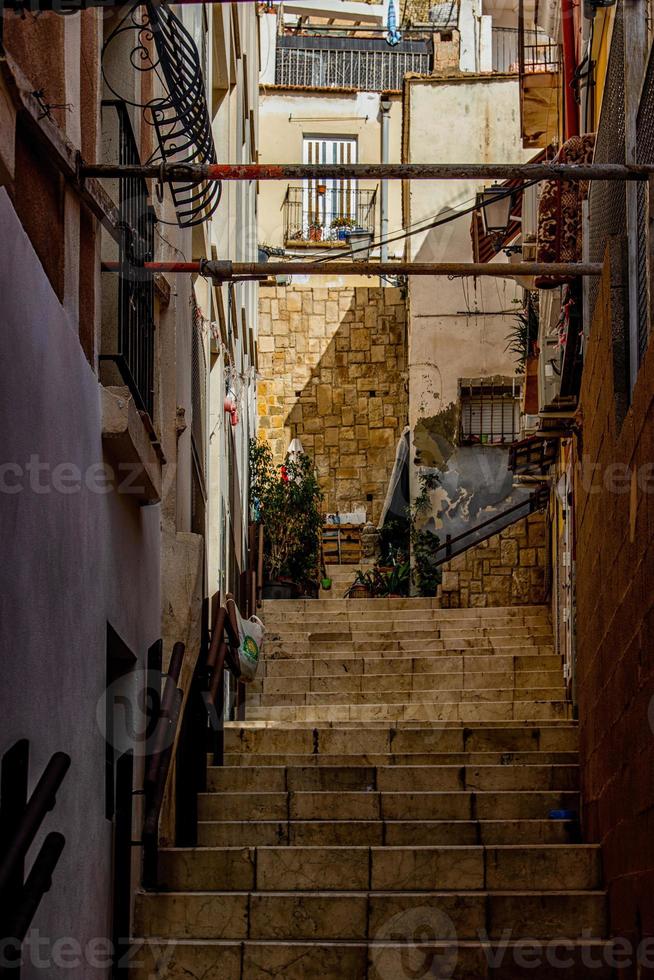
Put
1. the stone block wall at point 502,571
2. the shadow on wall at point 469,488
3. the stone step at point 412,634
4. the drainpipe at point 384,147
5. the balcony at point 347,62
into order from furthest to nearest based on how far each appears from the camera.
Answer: the balcony at point 347,62 → the drainpipe at point 384,147 → the shadow on wall at point 469,488 → the stone block wall at point 502,571 → the stone step at point 412,634

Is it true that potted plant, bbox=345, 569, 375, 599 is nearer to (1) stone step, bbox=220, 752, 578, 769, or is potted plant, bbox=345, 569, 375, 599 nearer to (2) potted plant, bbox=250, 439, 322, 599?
(2) potted plant, bbox=250, 439, 322, 599

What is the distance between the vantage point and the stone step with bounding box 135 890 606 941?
746 centimetres

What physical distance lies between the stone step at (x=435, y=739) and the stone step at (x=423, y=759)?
0.23 m

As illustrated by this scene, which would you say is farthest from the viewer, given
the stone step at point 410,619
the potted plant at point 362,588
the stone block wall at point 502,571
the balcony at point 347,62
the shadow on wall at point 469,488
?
the balcony at point 347,62

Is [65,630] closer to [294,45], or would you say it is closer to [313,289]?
[313,289]

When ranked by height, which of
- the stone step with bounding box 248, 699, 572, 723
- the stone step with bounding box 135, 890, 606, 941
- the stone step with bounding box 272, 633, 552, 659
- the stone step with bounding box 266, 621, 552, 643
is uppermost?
the stone step with bounding box 266, 621, 552, 643

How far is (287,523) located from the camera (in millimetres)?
20625

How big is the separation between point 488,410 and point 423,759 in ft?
40.6

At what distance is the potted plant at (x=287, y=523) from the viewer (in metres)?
20.2

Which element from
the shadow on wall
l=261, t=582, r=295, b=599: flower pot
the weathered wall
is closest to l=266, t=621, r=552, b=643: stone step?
l=261, t=582, r=295, b=599: flower pot

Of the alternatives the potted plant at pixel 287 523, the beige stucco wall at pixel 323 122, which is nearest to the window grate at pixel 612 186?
the potted plant at pixel 287 523

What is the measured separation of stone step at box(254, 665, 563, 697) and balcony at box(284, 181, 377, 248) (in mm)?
16020

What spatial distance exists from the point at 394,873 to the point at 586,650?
69.7 inches

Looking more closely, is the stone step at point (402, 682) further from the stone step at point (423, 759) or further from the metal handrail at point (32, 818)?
the metal handrail at point (32, 818)
